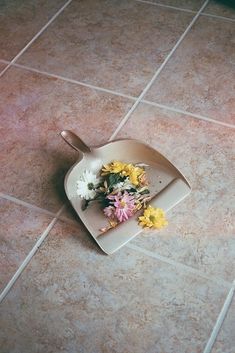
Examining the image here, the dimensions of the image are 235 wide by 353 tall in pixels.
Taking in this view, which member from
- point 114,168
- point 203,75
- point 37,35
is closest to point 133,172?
point 114,168

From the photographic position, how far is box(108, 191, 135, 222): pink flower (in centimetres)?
88

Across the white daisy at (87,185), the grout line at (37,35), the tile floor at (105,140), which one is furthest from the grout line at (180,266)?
the grout line at (37,35)

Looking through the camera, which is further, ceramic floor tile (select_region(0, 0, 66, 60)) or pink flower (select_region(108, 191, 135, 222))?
ceramic floor tile (select_region(0, 0, 66, 60))

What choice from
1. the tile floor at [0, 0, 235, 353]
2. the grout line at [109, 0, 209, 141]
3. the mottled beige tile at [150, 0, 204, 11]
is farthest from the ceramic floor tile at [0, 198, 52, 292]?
the mottled beige tile at [150, 0, 204, 11]

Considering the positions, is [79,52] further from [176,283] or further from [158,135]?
[176,283]

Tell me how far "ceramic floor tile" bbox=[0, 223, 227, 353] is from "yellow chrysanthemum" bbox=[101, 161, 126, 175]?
16cm

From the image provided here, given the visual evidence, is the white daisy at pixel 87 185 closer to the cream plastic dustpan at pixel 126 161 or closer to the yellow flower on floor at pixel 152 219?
the cream plastic dustpan at pixel 126 161

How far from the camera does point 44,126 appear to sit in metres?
1.09

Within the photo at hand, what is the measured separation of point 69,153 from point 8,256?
27cm

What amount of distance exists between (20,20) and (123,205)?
2.43 ft

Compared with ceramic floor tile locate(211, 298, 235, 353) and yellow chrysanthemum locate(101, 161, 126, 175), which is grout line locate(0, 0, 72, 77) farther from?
ceramic floor tile locate(211, 298, 235, 353)

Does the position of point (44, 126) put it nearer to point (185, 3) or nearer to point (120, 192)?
point (120, 192)

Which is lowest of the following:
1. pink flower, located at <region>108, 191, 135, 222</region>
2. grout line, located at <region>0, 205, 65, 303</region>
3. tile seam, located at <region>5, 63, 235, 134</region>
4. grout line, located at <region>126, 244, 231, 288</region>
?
grout line, located at <region>0, 205, 65, 303</region>

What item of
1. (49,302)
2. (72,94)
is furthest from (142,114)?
(49,302)
